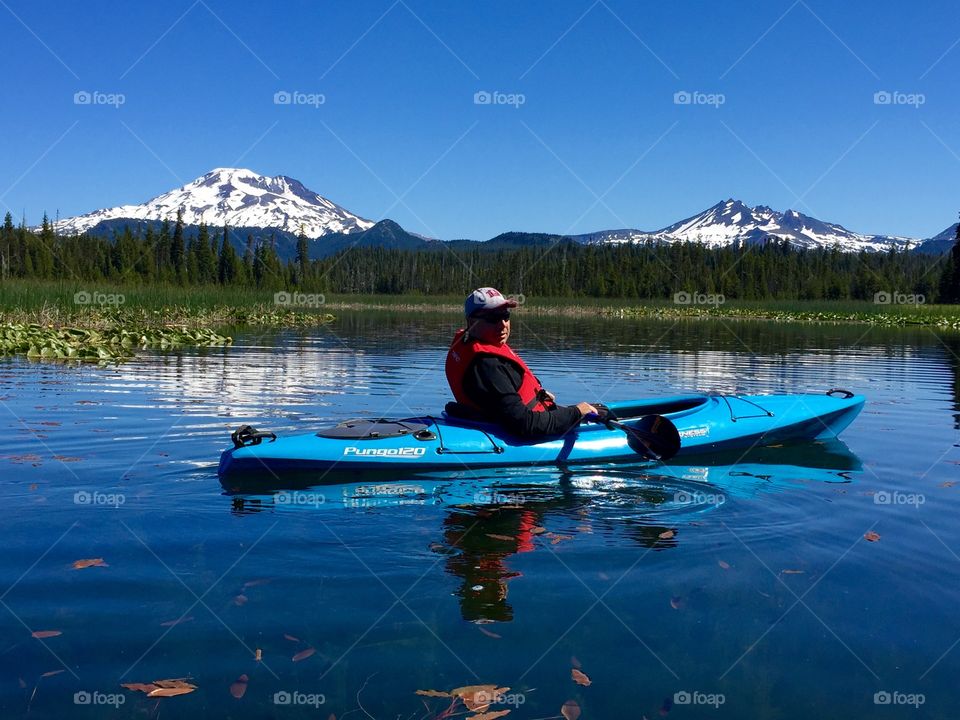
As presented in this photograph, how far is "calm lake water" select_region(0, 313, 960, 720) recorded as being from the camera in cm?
385

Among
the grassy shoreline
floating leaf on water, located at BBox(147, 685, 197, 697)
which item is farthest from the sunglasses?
the grassy shoreline

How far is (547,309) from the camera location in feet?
249

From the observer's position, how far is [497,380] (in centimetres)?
Result: 788

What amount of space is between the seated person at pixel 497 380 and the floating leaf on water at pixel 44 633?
14.0ft

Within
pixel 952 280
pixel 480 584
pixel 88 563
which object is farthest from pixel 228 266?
pixel 480 584

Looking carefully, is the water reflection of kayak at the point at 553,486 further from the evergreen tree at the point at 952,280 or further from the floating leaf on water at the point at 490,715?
the evergreen tree at the point at 952,280

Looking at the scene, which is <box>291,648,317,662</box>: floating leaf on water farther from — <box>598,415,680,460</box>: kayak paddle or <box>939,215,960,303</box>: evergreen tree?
Answer: <box>939,215,960,303</box>: evergreen tree

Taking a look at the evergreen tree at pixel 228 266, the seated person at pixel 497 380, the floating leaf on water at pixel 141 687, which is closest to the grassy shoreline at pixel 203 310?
the seated person at pixel 497 380

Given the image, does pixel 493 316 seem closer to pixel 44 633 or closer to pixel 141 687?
pixel 44 633

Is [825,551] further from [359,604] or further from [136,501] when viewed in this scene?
[136,501]

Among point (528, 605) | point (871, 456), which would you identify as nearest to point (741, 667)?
point (528, 605)

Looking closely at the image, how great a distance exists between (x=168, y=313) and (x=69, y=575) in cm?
2487

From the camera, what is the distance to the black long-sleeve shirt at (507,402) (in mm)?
7883

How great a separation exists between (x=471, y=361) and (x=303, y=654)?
13.5 feet
